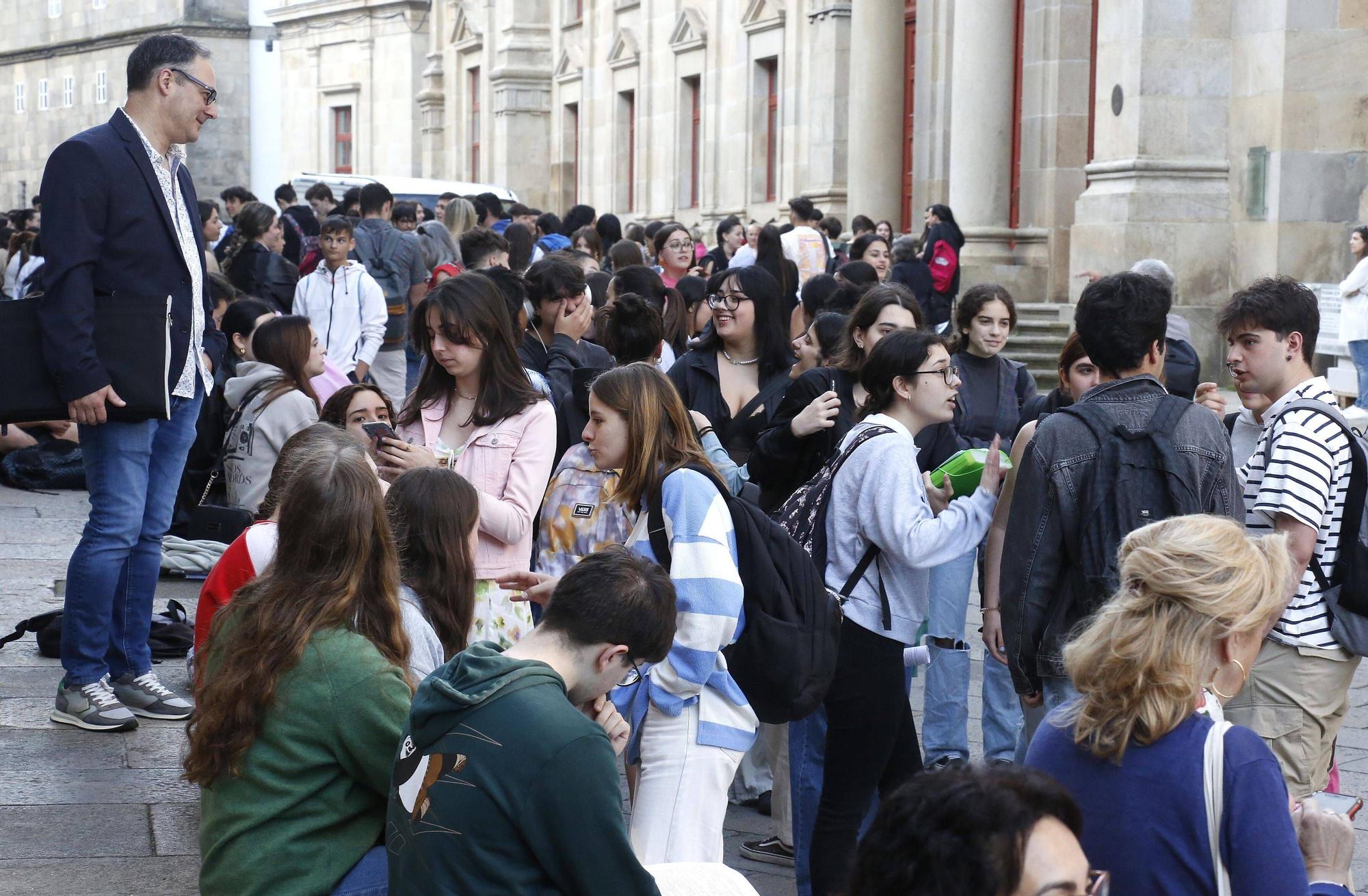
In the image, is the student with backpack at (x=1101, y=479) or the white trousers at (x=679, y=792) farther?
the student with backpack at (x=1101, y=479)

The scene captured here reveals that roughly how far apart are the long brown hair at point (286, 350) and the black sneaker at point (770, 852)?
2.97m

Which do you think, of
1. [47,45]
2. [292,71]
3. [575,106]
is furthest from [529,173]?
[47,45]

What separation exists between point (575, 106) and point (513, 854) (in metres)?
33.9

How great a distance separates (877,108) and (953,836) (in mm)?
20985

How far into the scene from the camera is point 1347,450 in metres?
4.41

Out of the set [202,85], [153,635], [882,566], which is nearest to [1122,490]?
[882,566]

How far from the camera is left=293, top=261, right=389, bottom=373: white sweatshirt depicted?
10.9 metres

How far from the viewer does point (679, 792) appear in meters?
4.02

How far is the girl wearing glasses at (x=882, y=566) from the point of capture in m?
4.58

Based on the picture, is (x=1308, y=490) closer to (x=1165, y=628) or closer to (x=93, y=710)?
(x=1165, y=628)

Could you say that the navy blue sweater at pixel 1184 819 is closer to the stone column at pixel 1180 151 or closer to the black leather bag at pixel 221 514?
the black leather bag at pixel 221 514

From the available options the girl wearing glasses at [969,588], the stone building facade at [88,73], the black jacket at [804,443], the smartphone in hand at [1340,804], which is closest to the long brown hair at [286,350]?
the black jacket at [804,443]

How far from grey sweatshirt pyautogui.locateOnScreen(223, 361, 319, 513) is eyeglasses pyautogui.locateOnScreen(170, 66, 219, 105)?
161 centimetres

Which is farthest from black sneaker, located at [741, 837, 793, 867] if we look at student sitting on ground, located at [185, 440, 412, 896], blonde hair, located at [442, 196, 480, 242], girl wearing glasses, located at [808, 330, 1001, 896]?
blonde hair, located at [442, 196, 480, 242]
